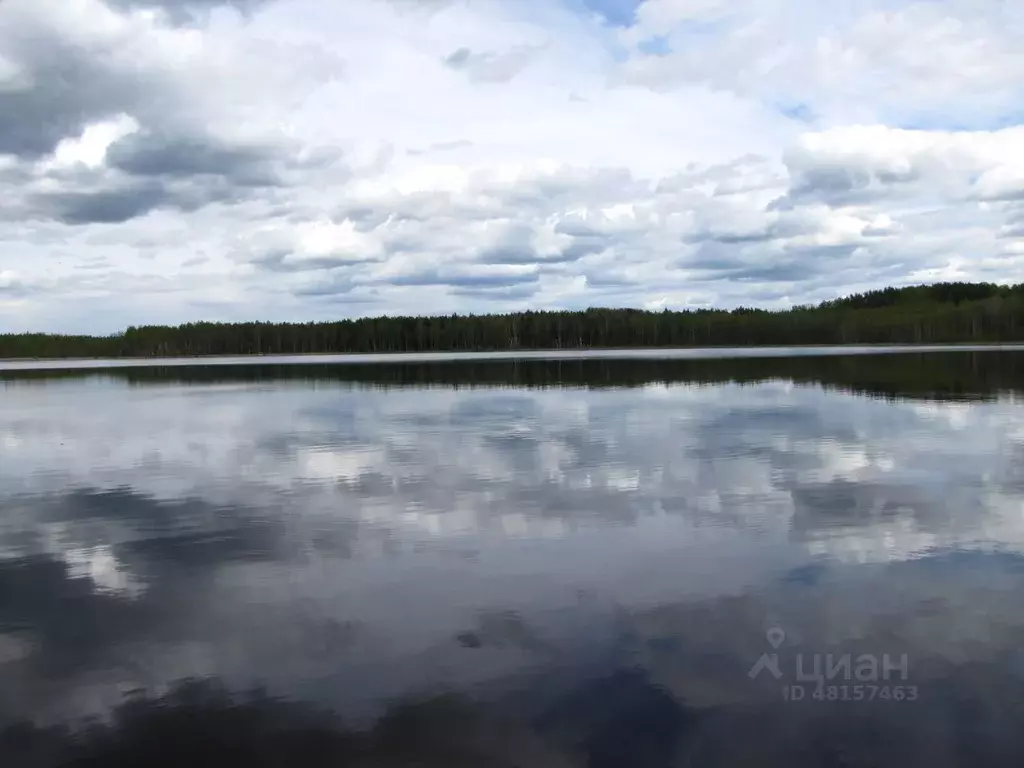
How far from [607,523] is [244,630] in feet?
23.1

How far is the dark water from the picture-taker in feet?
25.5

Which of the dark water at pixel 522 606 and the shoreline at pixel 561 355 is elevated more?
the shoreline at pixel 561 355

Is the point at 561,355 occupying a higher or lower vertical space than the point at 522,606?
higher

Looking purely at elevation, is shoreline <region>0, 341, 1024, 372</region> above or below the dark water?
above

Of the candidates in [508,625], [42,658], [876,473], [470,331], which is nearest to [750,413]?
[876,473]

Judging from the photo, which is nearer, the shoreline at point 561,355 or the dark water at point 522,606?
the dark water at point 522,606

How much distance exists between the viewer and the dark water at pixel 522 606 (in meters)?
7.76

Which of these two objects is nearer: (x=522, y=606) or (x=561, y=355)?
(x=522, y=606)

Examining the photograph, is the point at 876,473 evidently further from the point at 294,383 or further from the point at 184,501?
the point at 294,383

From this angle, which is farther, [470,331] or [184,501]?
[470,331]

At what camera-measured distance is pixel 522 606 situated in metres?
10.9

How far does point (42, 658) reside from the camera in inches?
378

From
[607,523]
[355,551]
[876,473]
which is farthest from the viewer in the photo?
[876,473]

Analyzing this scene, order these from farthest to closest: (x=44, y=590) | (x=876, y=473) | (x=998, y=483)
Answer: (x=876, y=473), (x=998, y=483), (x=44, y=590)
